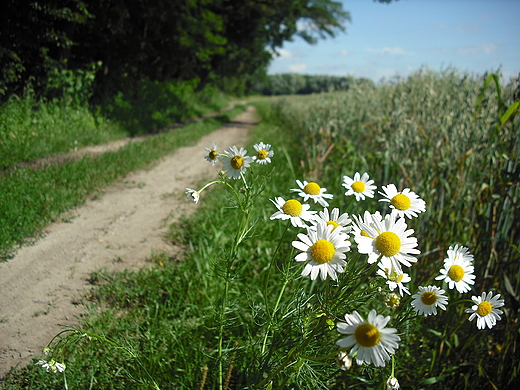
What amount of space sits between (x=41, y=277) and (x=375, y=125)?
4.60 meters

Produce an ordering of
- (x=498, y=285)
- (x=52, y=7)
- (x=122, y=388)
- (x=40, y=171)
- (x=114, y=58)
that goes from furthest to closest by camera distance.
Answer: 1. (x=114, y=58)
2. (x=52, y=7)
3. (x=40, y=171)
4. (x=498, y=285)
5. (x=122, y=388)

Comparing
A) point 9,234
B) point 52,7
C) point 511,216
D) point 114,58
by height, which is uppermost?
point 52,7

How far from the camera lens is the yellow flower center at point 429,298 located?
1247mm

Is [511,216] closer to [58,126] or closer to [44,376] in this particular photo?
[44,376]

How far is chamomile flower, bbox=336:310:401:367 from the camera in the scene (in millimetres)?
936

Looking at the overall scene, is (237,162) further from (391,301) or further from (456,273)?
(456,273)

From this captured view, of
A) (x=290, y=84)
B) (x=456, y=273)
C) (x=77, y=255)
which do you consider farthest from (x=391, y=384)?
(x=290, y=84)

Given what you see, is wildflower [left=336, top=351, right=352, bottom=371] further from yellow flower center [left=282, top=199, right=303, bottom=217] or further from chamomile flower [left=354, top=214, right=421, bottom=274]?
yellow flower center [left=282, top=199, right=303, bottom=217]

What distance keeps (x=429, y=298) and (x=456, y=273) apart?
6.8 inches

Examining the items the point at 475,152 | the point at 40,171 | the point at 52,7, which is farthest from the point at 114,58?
the point at 475,152

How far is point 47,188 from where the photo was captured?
428 centimetres

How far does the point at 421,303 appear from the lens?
126 centimetres

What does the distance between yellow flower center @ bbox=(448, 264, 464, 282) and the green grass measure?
10.8 ft

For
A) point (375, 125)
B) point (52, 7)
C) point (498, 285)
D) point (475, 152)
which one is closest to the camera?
point (498, 285)
